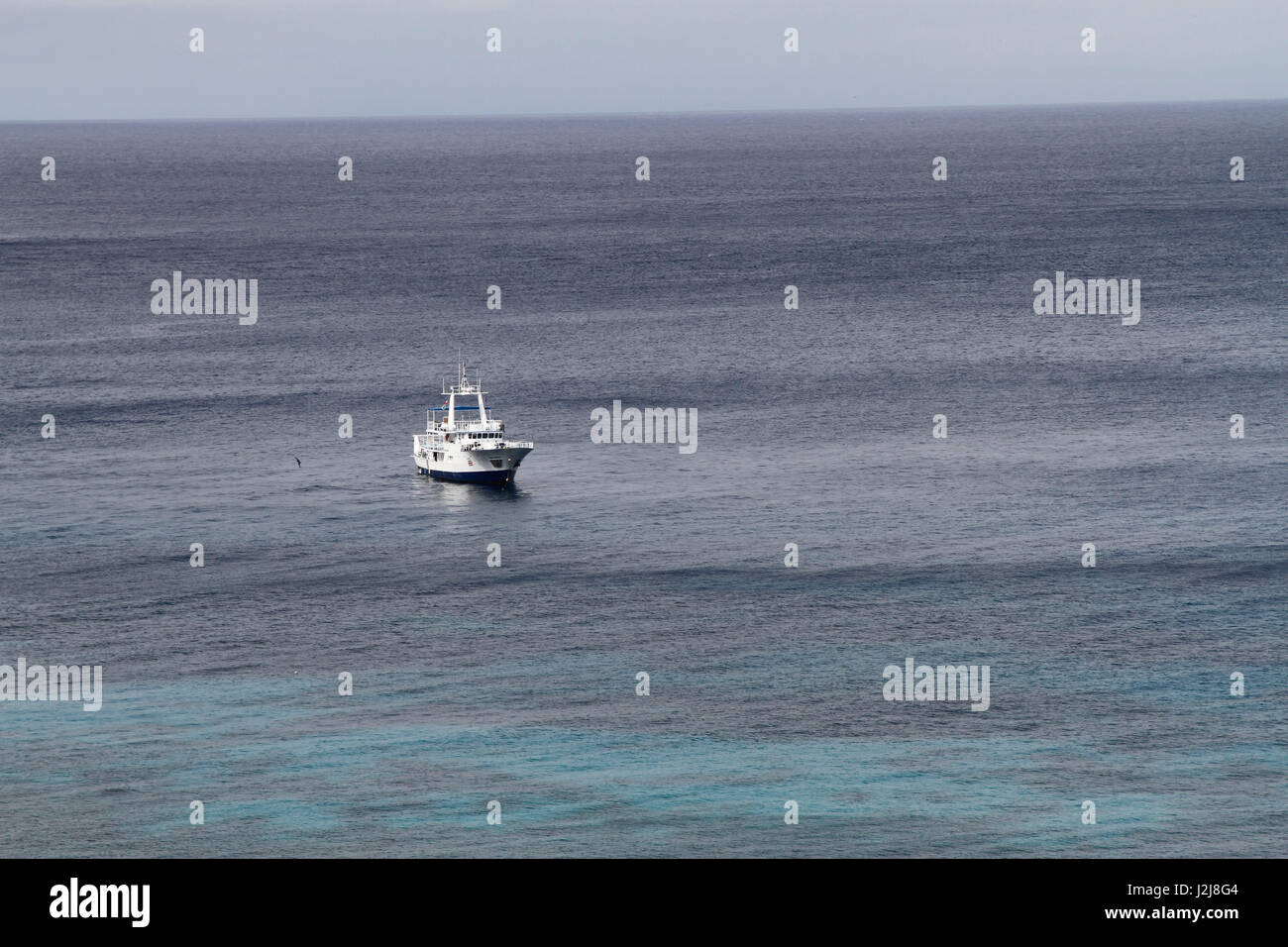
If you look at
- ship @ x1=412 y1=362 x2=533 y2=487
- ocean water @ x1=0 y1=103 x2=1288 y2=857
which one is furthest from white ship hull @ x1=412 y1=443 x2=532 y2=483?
ocean water @ x1=0 y1=103 x2=1288 y2=857

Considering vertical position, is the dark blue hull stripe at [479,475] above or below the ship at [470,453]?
below

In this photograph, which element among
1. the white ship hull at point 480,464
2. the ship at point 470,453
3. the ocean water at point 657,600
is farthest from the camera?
the ship at point 470,453

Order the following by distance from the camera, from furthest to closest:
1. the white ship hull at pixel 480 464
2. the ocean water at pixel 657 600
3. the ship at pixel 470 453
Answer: the ship at pixel 470 453 → the white ship hull at pixel 480 464 → the ocean water at pixel 657 600

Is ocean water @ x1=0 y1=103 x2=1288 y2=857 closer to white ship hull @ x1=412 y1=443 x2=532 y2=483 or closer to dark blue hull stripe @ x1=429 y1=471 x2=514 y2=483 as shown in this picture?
dark blue hull stripe @ x1=429 y1=471 x2=514 y2=483

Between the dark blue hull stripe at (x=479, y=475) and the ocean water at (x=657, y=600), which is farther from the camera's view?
the dark blue hull stripe at (x=479, y=475)

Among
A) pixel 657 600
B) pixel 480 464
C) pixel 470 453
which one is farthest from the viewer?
pixel 470 453

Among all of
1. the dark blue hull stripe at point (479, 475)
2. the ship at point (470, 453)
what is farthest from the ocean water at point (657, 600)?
the ship at point (470, 453)

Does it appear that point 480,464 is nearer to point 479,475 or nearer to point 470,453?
point 479,475

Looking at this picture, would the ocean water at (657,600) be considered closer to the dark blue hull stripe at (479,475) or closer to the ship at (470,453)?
the dark blue hull stripe at (479,475)

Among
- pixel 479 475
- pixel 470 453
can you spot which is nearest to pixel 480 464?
pixel 479 475

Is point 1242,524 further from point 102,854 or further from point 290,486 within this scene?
point 102,854
